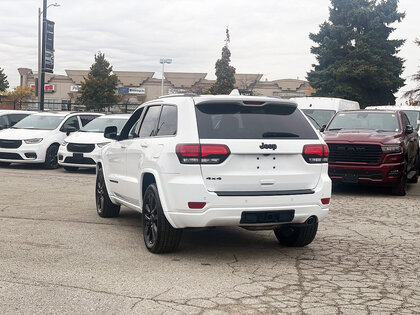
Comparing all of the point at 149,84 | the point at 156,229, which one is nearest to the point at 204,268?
the point at 156,229

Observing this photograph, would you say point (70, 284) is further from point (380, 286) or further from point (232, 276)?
point (380, 286)

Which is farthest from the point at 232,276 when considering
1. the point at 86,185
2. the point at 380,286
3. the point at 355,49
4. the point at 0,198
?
the point at 355,49

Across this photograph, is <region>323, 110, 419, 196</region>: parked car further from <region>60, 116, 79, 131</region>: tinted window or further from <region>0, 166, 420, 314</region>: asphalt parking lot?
<region>60, 116, 79, 131</region>: tinted window

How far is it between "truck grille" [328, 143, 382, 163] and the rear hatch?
216 inches

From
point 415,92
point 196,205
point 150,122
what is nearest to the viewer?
point 196,205

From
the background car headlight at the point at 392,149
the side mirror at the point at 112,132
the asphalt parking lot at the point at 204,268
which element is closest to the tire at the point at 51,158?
the asphalt parking lot at the point at 204,268

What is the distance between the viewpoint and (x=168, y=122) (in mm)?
6211

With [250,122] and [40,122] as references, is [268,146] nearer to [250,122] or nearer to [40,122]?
[250,122]

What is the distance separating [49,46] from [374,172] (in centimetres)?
2238

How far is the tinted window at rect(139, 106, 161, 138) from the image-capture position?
21.9 feet

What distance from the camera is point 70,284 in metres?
4.89

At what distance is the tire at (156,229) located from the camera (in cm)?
584

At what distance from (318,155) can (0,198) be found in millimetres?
6429

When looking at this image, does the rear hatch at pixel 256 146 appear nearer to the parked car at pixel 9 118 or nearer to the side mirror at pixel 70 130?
the side mirror at pixel 70 130
